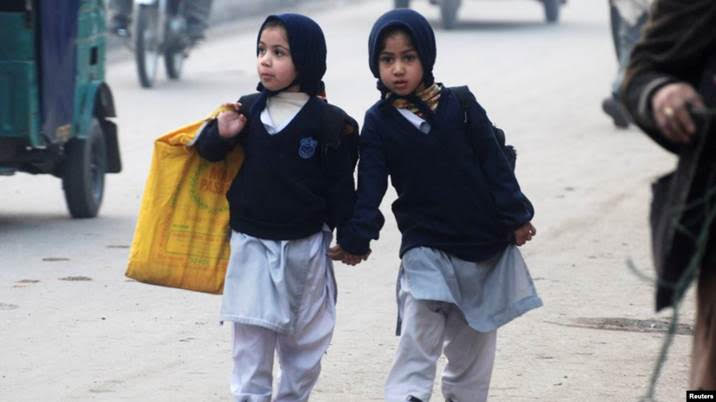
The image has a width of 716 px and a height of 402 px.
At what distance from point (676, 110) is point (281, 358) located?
230cm

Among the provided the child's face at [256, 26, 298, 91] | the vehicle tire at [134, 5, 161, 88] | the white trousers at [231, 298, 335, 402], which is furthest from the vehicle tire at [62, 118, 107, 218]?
the vehicle tire at [134, 5, 161, 88]

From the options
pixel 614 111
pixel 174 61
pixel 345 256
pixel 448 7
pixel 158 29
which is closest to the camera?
pixel 345 256

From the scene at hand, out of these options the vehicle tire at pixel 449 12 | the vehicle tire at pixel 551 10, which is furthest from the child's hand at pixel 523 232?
the vehicle tire at pixel 551 10

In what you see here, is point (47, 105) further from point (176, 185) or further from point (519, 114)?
point (519, 114)

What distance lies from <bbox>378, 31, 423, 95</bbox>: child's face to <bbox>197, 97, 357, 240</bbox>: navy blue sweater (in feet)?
0.75

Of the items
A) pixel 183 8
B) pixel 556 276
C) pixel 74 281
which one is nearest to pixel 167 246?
pixel 74 281

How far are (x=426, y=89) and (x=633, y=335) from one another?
7.63ft

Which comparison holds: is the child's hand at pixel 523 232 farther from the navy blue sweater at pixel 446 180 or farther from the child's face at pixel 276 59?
the child's face at pixel 276 59

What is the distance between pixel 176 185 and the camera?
537 centimetres

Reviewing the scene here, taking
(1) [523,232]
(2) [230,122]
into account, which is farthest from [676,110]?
(2) [230,122]

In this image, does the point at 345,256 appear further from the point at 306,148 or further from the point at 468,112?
the point at 468,112

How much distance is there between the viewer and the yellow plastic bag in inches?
212

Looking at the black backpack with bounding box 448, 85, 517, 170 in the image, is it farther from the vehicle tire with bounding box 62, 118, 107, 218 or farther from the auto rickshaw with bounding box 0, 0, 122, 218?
the vehicle tire with bounding box 62, 118, 107, 218

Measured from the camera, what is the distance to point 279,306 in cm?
514
